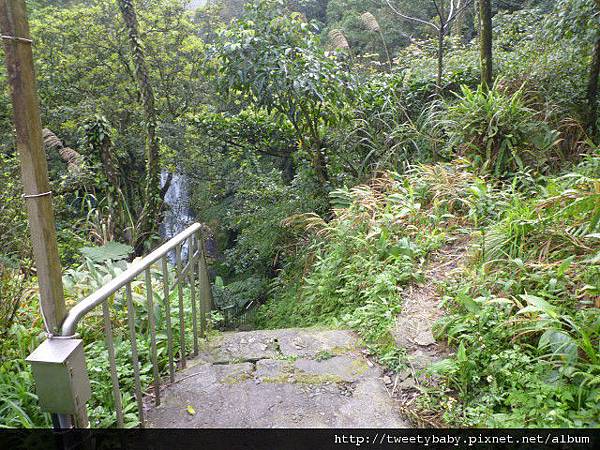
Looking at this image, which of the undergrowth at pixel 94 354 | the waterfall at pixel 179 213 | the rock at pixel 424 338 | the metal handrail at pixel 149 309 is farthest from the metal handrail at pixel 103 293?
the waterfall at pixel 179 213

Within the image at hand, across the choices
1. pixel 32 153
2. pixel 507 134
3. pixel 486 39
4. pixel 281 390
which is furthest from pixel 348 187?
pixel 32 153

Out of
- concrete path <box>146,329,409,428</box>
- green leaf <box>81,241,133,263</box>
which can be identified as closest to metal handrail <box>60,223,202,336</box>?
concrete path <box>146,329,409,428</box>

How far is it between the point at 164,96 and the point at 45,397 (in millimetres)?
8703

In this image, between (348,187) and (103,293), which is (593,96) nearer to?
(348,187)

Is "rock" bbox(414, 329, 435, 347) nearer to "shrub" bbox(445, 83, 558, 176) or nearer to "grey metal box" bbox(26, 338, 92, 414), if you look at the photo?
"grey metal box" bbox(26, 338, 92, 414)

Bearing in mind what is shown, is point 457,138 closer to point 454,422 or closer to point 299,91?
point 299,91

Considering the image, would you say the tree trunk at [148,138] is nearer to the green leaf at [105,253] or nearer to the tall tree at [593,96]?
the green leaf at [105,253]

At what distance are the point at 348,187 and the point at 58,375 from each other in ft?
15.4

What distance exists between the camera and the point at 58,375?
1.45m

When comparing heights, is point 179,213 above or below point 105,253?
below

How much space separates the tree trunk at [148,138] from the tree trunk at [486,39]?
453 cm

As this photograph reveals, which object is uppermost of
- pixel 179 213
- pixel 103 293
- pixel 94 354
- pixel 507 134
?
pixel 507 134

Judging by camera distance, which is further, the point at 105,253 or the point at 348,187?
the point at 348,187

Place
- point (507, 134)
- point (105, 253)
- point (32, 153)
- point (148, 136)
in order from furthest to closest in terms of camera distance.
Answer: point (148, 136), point (507, 134), point (105, 253), point (32, 153)
